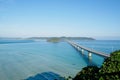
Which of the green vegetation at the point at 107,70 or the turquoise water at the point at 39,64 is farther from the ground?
the green vegetation at the point at 107,70

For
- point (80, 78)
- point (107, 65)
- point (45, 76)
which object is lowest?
point (45, 76)

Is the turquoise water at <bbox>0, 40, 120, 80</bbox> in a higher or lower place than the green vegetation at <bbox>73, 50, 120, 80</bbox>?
lower

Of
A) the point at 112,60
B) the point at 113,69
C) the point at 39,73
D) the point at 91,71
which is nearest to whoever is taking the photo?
the point at 113,69

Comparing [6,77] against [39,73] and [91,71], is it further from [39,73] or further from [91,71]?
[91,71]

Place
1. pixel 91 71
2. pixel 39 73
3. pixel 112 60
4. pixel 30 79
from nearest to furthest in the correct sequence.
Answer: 1. pixel 112 60
2. pixel 91 71
3. pixel 30 79
4. pixel 39 73

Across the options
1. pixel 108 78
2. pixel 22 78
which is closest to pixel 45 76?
pixel 22 78

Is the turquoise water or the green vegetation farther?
the turquoise water

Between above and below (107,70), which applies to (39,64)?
below

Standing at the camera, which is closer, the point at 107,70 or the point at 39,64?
the point at 107,70

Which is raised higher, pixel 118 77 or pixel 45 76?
pixel 118 77

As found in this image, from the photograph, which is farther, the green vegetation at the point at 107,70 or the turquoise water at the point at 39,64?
the turquoise water at the point at 39,64

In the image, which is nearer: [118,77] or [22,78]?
[118,77]
